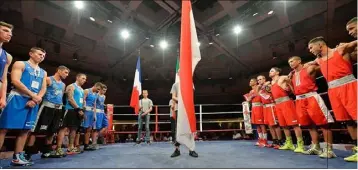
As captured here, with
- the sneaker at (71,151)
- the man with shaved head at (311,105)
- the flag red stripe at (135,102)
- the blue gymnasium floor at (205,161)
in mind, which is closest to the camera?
the blue gymnasium floor at (205,161)

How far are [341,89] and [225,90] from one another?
8.43m

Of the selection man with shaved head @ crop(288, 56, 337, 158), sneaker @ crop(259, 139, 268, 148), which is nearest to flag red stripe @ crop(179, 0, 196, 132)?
man with shaved head @ crop(288, 56, 337, 158)

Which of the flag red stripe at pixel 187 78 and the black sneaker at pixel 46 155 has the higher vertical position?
the flag red stripe at pixel 187 78

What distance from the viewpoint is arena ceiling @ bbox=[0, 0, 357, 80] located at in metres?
3.60

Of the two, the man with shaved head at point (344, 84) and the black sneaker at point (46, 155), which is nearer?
the man with shaved head at point (344, 84)

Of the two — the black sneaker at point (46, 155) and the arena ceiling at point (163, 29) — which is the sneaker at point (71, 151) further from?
the arena ceiling at point (163, 29)

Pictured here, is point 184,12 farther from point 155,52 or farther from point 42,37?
point 155,52

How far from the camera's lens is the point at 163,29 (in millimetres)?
6207

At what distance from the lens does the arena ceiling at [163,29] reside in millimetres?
3597

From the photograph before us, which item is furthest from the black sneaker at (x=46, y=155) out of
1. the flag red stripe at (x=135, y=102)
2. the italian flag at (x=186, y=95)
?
the flag red stripe at (x=135, y=102)

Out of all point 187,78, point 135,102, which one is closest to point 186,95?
point 187,78

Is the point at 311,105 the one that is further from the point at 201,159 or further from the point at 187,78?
the point at 187,78

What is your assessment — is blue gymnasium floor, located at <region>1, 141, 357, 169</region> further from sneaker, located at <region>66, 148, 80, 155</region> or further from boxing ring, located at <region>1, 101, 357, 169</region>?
sneaker, located at <region>66, 148, 80, 155</region>

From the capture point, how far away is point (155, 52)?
27.3 ft
